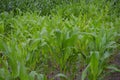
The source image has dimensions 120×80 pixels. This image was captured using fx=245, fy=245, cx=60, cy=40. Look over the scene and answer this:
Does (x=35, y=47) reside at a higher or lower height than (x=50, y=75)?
higher

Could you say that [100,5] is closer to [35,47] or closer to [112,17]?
[112,17]

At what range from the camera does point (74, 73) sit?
2404 millimetres

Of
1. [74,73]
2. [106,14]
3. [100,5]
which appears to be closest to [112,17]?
[106,14]

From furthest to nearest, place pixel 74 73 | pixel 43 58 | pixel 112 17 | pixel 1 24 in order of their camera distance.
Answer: pixel 112 17 → pixel 1 24 → pixel 43 58 → pixel 74 73

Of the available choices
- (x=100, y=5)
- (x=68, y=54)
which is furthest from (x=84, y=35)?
(x=100, y=5)

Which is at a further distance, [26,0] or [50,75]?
[26,0]

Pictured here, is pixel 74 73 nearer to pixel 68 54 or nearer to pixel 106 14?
pixel 68 54

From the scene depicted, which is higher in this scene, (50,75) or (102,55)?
(102,55)

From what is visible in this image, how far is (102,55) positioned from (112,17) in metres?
2.16

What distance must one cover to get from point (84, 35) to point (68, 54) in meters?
0.34

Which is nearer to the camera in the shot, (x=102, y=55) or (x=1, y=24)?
(x=102, y=55)

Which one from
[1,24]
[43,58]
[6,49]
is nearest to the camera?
[6,49]

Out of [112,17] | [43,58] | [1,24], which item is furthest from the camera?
[112,17]

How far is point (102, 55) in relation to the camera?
2273 mm
